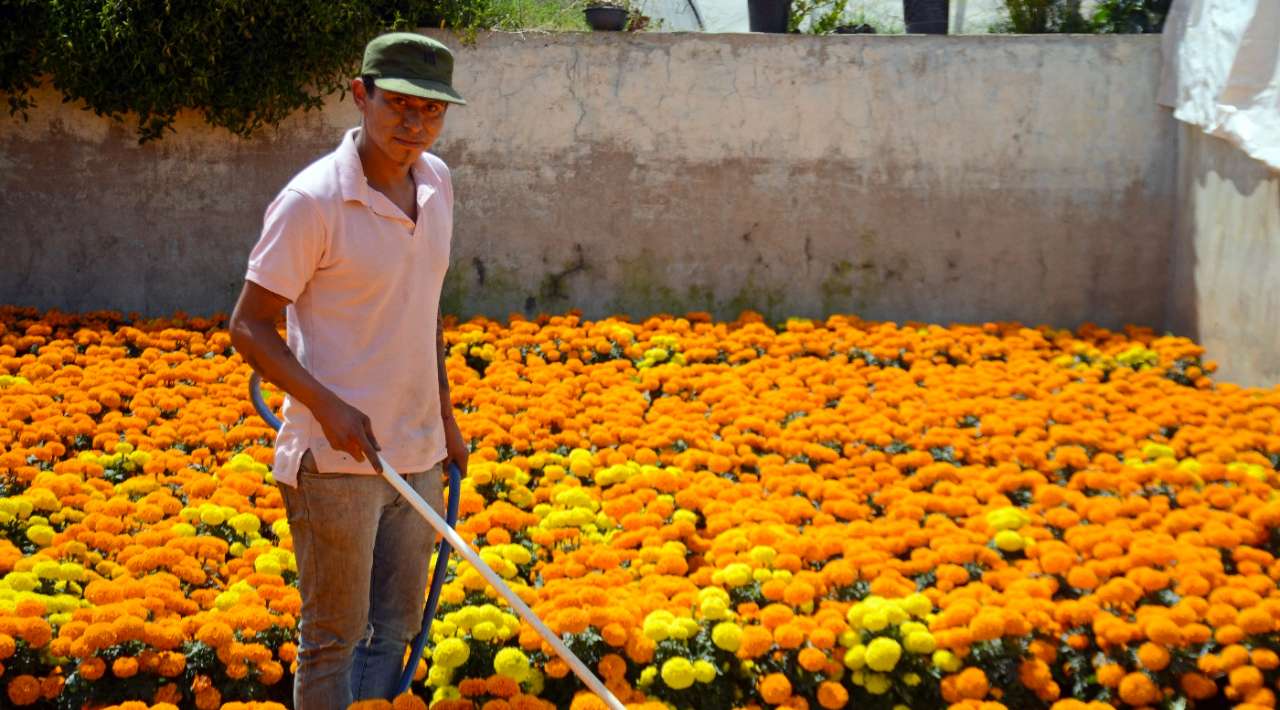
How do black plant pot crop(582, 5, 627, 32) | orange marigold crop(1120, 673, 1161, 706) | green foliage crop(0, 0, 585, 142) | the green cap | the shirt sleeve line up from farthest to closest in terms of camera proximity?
1. black plant pot crop(582, 5, 627, 32)
2. green foliage crop(0, 0, 585, 142)
3. orange marigold crop(1120, 673, 1161, 706)
4. the green cap
5. the shirt sleeve

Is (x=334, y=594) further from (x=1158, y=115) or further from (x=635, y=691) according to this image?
(x=1158, y=115)

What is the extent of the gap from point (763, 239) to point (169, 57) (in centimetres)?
369

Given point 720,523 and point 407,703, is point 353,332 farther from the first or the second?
point 720,523

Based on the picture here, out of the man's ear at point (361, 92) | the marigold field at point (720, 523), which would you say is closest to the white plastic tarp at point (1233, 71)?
the marigold field at point (720, 523)

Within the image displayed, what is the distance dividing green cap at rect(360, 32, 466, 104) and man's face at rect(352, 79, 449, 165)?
4cm

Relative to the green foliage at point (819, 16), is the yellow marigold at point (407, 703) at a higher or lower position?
lower

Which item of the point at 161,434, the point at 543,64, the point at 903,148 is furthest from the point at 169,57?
the point at 903,148

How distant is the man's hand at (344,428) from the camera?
2893 millimetres

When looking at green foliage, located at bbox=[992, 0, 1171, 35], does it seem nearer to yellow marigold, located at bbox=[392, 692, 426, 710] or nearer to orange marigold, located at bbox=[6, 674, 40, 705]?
yellow marigold, located at bbox=[392, 692, 426, 710]

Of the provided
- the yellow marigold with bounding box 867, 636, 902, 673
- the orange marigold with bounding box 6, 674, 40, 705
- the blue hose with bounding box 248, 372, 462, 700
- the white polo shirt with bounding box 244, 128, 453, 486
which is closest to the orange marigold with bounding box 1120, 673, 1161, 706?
the yellow marigold with bounding box 867, 636, 902, 673

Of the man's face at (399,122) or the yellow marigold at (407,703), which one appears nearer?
the man's face at (399,122)

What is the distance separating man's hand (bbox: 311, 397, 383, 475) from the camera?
2.89 m

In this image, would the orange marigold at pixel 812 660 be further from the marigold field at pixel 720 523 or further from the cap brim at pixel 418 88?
the cap brim at pixel 418 88

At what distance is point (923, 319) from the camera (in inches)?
337
